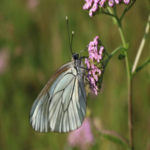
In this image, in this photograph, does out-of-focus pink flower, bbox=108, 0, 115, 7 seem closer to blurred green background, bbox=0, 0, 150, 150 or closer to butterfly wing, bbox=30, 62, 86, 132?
butterfly wing, bbox=30, 62, 86, 132

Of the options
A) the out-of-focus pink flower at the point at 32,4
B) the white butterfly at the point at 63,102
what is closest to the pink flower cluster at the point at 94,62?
the white butterfly at the point at 63,102

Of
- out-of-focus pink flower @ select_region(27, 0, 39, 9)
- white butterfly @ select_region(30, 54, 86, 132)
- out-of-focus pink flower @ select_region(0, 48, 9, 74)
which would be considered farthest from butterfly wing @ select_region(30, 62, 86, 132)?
out-of-focus pink flower @ select_region(27, 0, 39, 9)

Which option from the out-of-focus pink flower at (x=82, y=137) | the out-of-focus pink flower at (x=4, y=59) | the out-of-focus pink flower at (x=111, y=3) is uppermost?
the out-of-focus pink flower at (x=4, y=59)

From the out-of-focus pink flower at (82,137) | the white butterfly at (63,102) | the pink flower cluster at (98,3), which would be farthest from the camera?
the out-of-focus pink flower at (82,137)

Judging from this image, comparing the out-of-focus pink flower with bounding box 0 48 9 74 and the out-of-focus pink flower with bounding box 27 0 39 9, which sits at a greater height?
the out-of-focus pink flower with bounding box 27 0 39 9

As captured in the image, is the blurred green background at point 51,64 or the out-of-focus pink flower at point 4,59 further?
the out-of-focus pink flower at point 4,59

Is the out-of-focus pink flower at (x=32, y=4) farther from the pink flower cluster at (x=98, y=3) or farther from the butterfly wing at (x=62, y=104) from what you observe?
the pink flower cluster at (x=98, y=3)

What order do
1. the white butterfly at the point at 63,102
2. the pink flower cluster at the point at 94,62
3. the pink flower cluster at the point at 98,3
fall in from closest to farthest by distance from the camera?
the pink flower cluster at the point at 98,3, the pink flower cluster at the point at 94,62, the white butterfly at the point at 63,102
